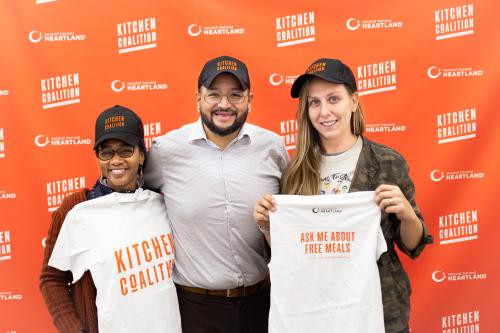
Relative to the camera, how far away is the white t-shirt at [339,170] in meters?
1.53

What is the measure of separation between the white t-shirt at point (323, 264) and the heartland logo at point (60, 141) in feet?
4.60

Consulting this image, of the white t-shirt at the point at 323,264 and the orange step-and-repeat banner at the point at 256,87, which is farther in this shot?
the orange step-and-repeat banner at the point at 256,87

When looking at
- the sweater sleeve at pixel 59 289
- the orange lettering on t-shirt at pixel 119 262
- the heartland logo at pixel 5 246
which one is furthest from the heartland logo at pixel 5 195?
the orange lettering on t-shirt at pixel 119 262

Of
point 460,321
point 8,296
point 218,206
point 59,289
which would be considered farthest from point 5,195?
point 460,321

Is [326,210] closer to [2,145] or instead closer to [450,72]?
[450,72]

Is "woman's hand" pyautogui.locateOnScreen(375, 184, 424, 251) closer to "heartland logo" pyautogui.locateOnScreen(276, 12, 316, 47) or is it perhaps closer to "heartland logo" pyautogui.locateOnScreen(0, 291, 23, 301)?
"heartland logo" pyautogui.locateOnScreen(276, 12, 316, 47)

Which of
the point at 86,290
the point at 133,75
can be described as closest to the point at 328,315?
the point at 86,290

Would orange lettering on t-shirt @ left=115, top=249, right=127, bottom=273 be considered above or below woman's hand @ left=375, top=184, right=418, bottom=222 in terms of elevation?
below

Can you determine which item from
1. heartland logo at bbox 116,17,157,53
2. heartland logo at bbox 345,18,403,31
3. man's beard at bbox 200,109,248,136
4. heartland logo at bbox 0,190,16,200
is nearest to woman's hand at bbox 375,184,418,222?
man's beard at bbox 200,109,248,136

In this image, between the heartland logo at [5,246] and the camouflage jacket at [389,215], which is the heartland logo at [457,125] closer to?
the camouflage jacket at [389,215]

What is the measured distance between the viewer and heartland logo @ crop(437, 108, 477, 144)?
2.46 meters

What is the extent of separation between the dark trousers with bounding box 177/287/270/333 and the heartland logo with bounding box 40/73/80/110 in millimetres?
1310

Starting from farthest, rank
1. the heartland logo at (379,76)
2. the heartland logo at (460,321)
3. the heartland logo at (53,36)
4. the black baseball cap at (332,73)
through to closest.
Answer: the heartland logo at (460,321) < the heartland logo at (379,76) < the heartland logo at (53,36) < the black baseball cap at (332,73)

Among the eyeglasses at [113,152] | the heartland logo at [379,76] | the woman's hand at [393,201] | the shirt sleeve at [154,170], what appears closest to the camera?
the woman's hand at [393,201]
